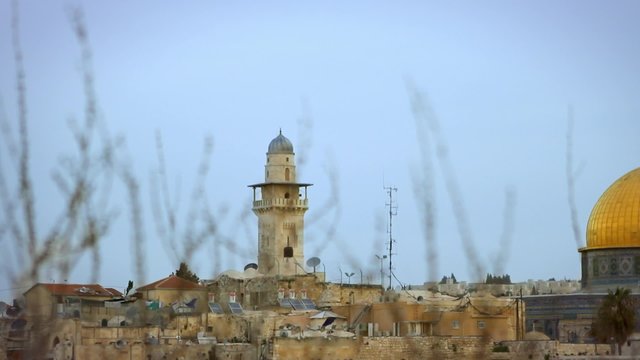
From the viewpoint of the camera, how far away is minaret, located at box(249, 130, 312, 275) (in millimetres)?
82500

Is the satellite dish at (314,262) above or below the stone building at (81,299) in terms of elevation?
above

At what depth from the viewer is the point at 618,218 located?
76625 millimetres

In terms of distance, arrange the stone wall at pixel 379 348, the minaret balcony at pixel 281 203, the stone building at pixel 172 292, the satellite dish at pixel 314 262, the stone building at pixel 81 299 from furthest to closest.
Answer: the minaret balcony at pixel 281 203 → the satellite dish at pixel 314 262 → the stone building at pixel 172 292 → the stone building at pixel 81 299 → the stone wall at pixel 379 348

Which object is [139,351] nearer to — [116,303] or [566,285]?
[116,303]

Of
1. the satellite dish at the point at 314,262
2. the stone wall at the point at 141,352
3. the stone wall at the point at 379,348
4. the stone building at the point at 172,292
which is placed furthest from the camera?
the satellite dish at the point at 314,262

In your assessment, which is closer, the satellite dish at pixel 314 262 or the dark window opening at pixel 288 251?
the satellite dish at pixel 314 262

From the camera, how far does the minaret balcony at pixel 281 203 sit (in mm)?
82812

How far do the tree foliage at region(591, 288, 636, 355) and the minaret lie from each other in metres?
17.0

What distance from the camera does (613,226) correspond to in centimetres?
7688

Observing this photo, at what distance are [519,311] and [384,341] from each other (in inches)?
310

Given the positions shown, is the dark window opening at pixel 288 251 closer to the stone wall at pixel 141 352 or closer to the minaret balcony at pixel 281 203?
the minaret balcony at pixel 281 203

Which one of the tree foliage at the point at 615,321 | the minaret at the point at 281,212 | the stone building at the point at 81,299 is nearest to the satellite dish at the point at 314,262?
the minaret at the point at 281,212

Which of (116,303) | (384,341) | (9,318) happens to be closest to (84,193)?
(9,318)

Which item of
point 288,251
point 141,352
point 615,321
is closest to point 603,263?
point 615,321
